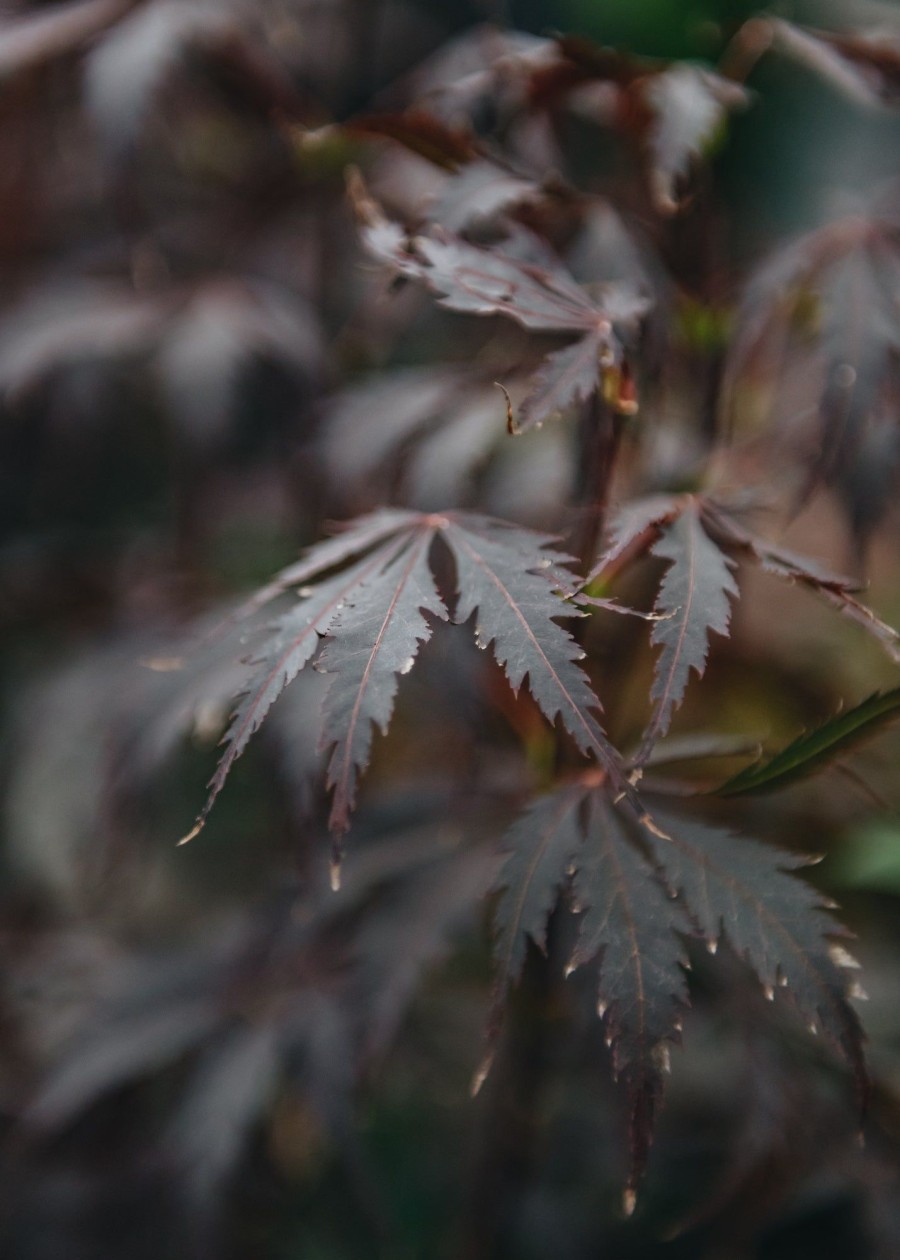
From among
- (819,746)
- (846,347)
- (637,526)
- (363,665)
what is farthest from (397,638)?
(846,347)

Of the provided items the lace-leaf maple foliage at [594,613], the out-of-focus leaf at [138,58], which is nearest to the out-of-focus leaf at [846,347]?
the lace-leaf maple foliage at [594,613]

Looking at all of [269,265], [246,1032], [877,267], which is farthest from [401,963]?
[269,265]

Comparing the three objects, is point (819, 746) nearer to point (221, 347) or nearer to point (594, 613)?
point (594, 613)

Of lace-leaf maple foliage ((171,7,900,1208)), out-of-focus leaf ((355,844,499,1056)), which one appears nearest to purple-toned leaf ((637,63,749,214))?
lace-leaf maple foliage ((171,7,900,1208))

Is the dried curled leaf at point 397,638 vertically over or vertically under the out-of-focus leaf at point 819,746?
over

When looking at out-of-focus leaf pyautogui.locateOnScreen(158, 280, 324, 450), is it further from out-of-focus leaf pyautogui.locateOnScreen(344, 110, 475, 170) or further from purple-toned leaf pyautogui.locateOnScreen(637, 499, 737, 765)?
purple-toned leaf pyautogui.locateOnScreen(637, 499, 737, 765)

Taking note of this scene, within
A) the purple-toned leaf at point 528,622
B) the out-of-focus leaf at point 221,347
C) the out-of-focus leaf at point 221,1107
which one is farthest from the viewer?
the out-of-focus leaf at point 221,347

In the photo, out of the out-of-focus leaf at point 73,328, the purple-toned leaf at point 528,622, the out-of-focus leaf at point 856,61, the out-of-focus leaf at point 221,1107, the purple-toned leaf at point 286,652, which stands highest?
the out-of-focus leaf at point 856,61

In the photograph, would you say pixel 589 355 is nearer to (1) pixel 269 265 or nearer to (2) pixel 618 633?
(2) pixel 618 633

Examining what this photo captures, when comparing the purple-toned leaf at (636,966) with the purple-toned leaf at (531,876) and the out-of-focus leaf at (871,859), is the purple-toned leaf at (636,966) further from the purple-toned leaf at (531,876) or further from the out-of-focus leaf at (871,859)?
the out-of-focus leaf at (871,859)
